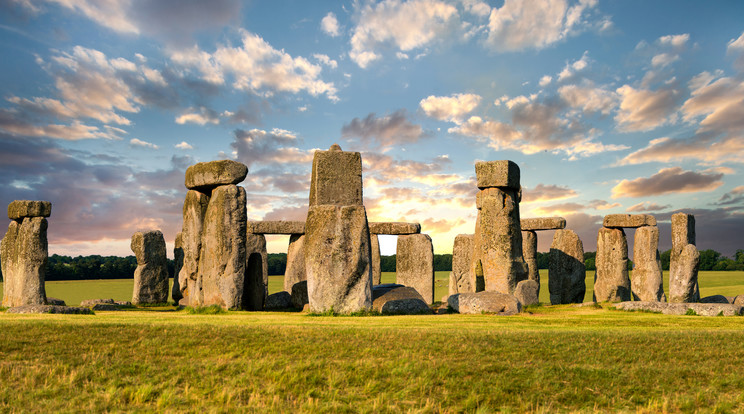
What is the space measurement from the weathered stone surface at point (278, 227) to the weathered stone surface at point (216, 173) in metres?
7.02

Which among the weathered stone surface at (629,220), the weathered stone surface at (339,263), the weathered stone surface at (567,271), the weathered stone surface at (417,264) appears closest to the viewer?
the weathered stone surface at (339,263)

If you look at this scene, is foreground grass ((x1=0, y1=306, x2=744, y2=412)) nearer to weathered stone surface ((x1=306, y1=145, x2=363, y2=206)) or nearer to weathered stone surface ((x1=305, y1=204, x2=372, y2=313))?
weathered stone surface ((x1=305, y1=204, x2=372, y2=313))

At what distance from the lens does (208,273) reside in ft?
51.3

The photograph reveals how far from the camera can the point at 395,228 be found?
24.2 m

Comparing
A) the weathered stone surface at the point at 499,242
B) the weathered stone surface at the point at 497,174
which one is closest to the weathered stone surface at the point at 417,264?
the weathered stone surface at the point at 499,242

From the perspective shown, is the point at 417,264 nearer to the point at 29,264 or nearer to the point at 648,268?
the point at 648,268

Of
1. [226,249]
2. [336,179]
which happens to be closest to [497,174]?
[336,179]

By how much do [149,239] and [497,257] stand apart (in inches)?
533

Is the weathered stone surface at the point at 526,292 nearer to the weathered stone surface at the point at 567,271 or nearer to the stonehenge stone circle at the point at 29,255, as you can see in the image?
the weathered stone surface at the point at 567,271

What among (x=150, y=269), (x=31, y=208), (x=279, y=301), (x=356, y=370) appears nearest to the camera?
(x=356, y=370)

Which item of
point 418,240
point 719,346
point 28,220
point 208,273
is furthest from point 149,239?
point 719,346

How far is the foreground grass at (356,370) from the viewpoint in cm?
559

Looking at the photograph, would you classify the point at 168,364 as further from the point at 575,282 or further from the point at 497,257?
the point at 575,282

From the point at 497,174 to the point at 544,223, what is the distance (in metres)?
7.41
